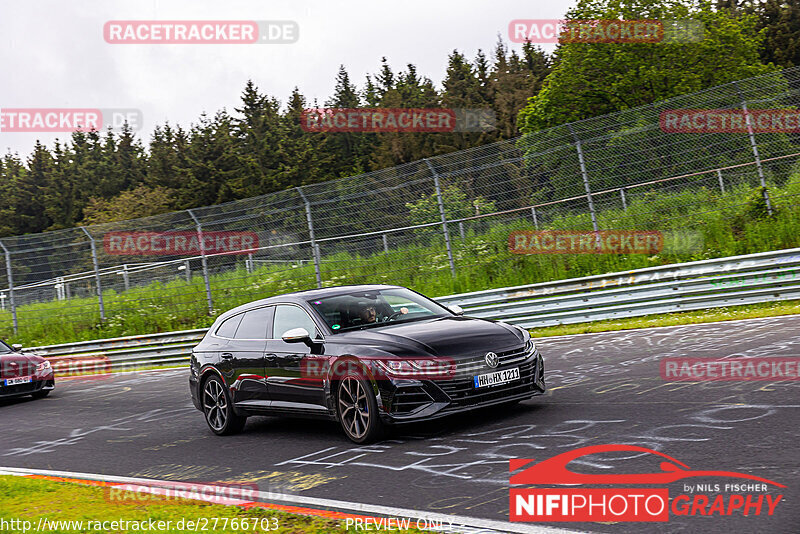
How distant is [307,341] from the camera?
8.58 meters

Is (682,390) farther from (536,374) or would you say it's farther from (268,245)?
(268,245)

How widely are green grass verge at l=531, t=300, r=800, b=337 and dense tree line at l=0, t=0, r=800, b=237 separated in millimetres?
25785

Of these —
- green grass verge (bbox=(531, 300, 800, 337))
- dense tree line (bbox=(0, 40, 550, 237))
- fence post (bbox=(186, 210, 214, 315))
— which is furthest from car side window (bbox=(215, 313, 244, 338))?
dense tree line (bbox=(0, 40, 550, 237))

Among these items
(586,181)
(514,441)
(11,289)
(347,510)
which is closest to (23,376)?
(11,289)

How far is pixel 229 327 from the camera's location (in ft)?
33.8

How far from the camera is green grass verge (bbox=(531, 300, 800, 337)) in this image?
1401cm

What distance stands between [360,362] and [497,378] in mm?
1274

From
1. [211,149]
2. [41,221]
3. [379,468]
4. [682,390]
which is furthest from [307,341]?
[41,221]

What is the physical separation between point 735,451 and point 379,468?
2713 mm

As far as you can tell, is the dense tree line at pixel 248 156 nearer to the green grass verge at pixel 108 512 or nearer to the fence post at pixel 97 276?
the fence post at pixel 97 276

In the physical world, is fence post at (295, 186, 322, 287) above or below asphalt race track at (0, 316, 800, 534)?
above

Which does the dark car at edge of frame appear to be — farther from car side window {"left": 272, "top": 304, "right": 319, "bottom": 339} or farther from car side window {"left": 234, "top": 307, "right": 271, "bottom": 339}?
car side window {"left": 272, "top": 304, "right": 319, "bottom": 339}

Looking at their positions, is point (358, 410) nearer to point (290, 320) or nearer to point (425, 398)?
point (425, 398)

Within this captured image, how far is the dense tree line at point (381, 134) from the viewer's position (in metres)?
40.2
